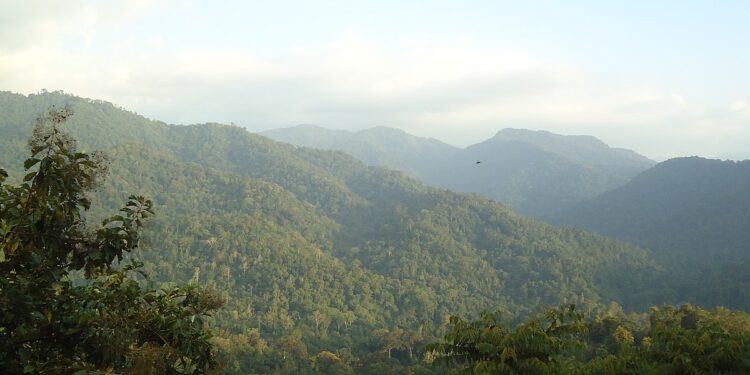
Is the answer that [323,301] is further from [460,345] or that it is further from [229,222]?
[460,345]

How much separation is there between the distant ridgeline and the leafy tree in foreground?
4772 centimetres

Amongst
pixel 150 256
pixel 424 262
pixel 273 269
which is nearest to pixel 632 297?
pixel 424 262

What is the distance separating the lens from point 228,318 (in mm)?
76125

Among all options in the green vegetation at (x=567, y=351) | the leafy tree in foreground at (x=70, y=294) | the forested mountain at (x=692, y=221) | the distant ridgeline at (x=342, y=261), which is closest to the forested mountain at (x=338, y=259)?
the distant ridgeline at (x=342, y=261)

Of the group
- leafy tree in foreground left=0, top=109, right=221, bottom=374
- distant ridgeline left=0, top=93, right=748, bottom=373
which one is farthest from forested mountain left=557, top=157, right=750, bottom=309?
leafy tree in foreground left=0, top=109, right=221, bottom=374

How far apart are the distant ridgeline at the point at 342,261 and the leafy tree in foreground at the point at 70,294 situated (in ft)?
157

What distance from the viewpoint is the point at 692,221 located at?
14562 centimetres

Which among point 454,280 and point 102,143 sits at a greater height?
point 102,143

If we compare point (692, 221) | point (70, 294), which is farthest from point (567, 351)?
point (692, 221)

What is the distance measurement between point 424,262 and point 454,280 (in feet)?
32.3

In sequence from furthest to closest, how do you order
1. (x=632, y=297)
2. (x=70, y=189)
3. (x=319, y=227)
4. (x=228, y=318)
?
(x=319, y=227) < (x=632, y=297) < (x=228, y=318) < (x=70, y=189)

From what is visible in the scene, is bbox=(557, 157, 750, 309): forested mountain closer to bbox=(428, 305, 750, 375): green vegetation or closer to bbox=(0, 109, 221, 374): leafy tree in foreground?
bbox=(428, 305, 750, 375): green vegetation

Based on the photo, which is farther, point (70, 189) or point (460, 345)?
point (460, 345)

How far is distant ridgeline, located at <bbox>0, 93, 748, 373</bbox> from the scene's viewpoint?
7406 cm
